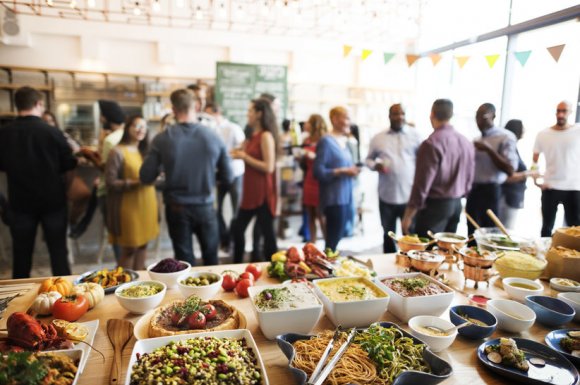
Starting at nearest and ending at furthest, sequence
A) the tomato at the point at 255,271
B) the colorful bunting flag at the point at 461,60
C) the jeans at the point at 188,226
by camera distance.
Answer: the tomato at the point at 255,271 < the jeans at the point at 188,226 < the colorful bunting flag at the point at 461,60

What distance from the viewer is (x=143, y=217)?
3.12 metres

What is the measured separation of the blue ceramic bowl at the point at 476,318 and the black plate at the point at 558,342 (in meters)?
0.18

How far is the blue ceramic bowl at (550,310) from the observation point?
1404 mm

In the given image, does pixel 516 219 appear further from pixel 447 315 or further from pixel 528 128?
pixel 447 315

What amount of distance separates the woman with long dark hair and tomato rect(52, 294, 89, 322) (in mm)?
1910

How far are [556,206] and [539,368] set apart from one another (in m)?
1.73

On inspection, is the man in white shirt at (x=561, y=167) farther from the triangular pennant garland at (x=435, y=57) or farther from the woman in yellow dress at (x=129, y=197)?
the woman in yellow dress at (x=129, y=197)

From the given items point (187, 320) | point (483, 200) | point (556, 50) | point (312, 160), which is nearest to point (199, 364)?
point (187, 320)

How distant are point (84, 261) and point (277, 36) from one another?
5212 mm

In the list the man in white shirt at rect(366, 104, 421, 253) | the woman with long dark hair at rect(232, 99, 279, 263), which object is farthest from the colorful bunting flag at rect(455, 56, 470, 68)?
the woman with long dark hair at rect(232, 99, 279, 263)

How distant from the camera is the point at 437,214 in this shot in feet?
9.25

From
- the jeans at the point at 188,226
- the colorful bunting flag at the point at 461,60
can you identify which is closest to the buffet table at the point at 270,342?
the jeans at the point at 188,226

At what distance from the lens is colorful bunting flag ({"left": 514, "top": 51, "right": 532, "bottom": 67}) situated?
9.03 feet

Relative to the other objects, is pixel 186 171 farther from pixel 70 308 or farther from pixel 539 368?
pixel 539 368
